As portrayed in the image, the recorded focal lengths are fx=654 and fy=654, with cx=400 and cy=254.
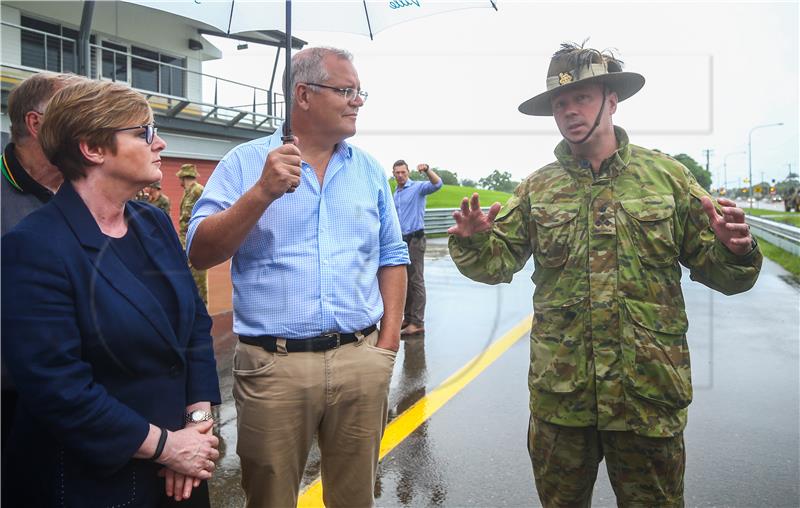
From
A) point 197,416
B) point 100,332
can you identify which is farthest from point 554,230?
point 100,332

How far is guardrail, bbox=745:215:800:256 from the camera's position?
14808mm

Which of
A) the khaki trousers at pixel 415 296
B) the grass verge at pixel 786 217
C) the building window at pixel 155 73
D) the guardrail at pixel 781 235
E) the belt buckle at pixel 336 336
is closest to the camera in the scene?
the belt buckle at pixel 336 336

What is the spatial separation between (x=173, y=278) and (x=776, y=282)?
11.4 m

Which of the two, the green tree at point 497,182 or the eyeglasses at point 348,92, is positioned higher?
the eyeglasses at point 348,92

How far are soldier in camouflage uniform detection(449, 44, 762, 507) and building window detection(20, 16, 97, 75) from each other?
595 inches

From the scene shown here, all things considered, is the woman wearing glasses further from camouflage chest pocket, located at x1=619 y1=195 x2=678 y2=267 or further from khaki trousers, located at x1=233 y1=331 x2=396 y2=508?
camouflage chest pocket, located at x1=619 y1=195 x2=678 y2=267

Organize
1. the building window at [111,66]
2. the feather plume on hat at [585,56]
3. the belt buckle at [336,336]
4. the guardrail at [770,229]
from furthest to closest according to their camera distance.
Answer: the building window at [111,66] → the guardrail at [770,229] → the feather plume on hat at [585,56] → the belt buckle at [336,336]

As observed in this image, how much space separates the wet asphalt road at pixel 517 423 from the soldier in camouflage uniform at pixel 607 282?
942 mm

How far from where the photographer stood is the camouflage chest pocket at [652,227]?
7.51 feet

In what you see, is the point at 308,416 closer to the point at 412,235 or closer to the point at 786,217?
the point at 412,235

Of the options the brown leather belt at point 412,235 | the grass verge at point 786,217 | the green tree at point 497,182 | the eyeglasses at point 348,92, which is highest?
the eyeglasses at point 348,92

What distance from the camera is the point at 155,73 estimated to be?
17.4 meters

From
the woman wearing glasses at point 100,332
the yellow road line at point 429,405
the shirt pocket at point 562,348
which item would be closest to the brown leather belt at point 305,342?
the woman wearing glasses at point 100,332

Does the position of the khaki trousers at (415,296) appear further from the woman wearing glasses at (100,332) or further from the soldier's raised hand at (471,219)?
the woman wearing glasses at (100,332)
